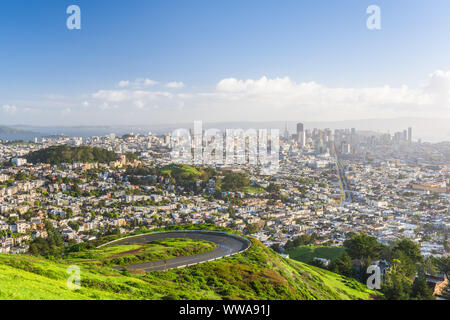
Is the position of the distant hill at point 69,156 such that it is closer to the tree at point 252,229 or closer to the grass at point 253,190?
the grass at point 253,190

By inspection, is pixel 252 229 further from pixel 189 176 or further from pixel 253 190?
pixel 189 176

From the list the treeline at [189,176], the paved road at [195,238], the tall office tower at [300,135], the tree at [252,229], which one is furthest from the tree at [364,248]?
the tall office tower at [300,135]

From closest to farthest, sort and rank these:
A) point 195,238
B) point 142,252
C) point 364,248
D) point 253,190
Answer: point 142,252
point 195,238
point 364,248
point 253,190

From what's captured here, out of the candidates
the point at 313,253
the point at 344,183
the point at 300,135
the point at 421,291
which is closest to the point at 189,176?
the point at 344,183
